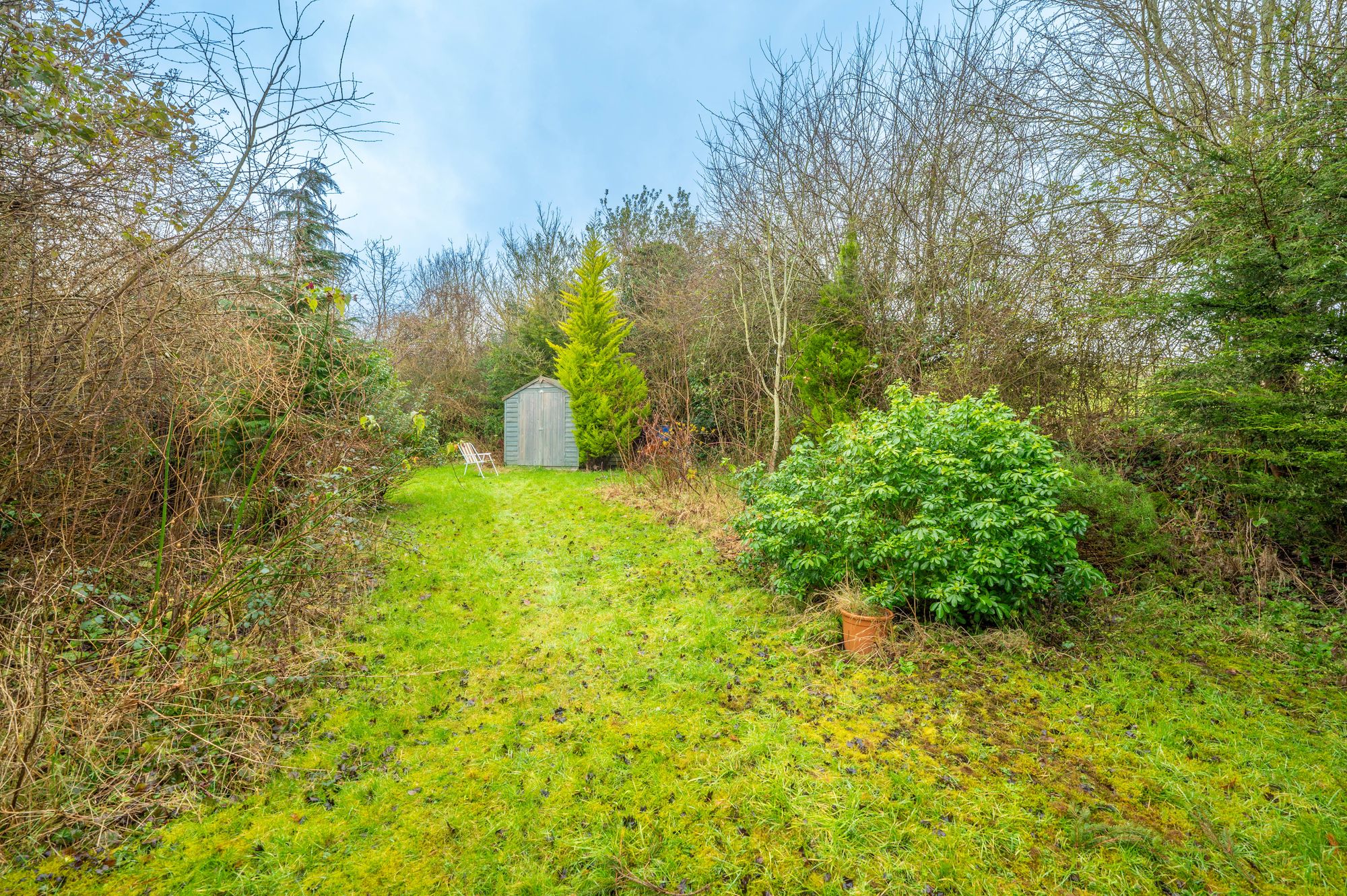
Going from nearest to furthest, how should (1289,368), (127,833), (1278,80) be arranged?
(127,833) < (1289,368) < (1278,80)

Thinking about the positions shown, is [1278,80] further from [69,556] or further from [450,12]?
[69,556]

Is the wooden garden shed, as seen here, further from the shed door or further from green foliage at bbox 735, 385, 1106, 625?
green foliage at bbox 735, 385, 1106, 625

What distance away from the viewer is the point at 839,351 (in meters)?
7.99

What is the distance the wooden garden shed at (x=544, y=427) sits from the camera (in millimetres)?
13711

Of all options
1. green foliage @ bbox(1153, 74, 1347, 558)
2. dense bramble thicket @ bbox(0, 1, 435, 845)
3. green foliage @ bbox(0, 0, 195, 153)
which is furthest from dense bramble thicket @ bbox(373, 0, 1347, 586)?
green foliage @ bbox(0, 0, 195, 153)

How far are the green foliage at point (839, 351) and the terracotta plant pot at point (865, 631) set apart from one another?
431 cm

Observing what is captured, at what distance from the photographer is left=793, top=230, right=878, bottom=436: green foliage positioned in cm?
783

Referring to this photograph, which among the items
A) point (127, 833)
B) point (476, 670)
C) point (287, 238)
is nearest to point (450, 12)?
point (287, 238)

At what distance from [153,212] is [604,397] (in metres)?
8.76

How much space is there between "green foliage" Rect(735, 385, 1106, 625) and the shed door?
9.84 meters

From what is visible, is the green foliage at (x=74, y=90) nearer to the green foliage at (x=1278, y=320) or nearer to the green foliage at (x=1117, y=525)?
the green foliage at (x=1117, y=525)

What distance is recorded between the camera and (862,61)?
7.95 metres

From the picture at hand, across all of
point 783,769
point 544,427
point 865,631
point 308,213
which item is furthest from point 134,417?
point 544,427

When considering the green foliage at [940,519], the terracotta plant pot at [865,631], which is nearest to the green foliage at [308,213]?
the green foliage at [940,519]
